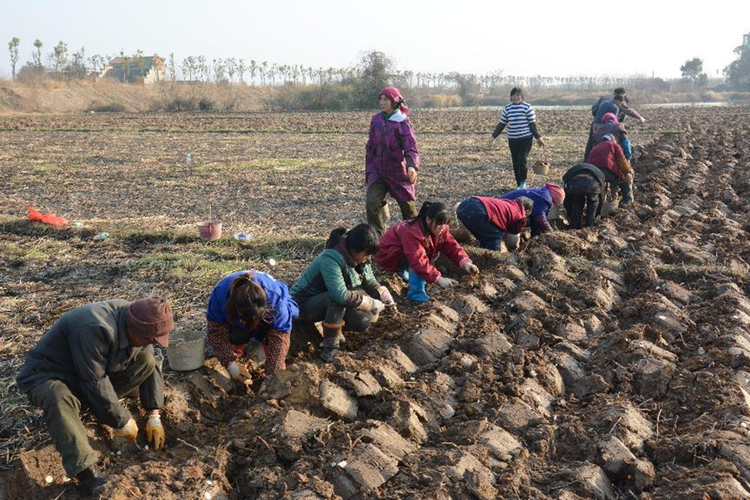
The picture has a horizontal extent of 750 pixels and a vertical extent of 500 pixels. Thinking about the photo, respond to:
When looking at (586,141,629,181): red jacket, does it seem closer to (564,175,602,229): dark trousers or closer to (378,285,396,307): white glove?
(564,175,602,229): dark trousers

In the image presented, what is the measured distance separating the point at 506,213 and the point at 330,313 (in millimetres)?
2719

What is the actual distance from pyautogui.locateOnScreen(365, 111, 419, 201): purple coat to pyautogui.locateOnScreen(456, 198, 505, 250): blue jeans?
554 millimetres

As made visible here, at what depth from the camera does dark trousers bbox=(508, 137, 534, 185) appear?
10.4 meters

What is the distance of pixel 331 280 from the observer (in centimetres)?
500

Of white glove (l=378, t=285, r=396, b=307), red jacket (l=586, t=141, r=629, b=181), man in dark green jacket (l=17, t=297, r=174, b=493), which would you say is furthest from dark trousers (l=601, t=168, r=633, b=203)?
man in dark green jacket (l=17, t=297, r=174, b=493)

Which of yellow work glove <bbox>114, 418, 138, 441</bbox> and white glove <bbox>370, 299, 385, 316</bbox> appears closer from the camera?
yellow work glove <bbox>114, 418, 138, 441</bbox>

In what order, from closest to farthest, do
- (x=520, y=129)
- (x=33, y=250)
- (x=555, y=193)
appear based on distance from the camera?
(x=33, y=250) < (x=555, y=193) < (x=520, y=129)

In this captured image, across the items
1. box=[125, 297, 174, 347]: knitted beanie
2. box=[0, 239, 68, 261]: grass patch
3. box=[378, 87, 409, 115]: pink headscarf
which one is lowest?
box=[0, 239, 68, 261]: grass patch

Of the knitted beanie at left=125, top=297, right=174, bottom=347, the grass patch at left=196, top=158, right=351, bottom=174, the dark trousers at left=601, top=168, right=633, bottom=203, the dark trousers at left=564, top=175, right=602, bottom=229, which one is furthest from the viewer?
the grass patch at left=196, top=158, right=351, bottom=174

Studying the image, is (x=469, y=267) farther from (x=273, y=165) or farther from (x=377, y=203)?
(x=273, y=165)

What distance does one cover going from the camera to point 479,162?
49.5 feet

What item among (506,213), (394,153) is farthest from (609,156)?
(394,153)

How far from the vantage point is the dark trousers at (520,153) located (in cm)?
1044

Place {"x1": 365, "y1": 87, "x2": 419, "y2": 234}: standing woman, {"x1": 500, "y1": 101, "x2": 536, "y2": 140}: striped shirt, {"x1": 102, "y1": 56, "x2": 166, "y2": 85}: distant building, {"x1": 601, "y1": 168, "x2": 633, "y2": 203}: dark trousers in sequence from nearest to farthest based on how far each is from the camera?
{"x1": 365, "y1": 87, "x2": 419, "y2": 234}: standing woman, {"x1": 601, "y1": 168, "x2": 633, "y2": 203}: dark trousers, {"x1": 500, "y1": 101, "x2": 536, "y2": 140}: striped shirt, {"x1": 102, "y1": 56, "x2": 166, "y2": 85}: distant building
